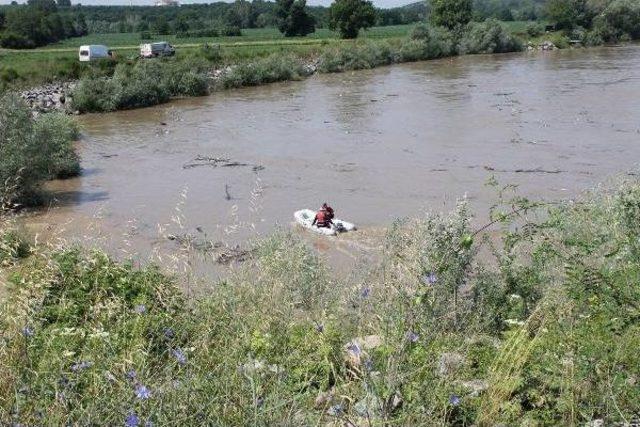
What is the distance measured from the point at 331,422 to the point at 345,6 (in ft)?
242

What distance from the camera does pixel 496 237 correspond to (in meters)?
14.2

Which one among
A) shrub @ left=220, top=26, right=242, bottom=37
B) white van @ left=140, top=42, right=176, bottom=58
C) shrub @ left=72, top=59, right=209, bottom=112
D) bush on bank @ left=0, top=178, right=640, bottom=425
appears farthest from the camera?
shrub @ left=220, top=26, right=242, bottom=37

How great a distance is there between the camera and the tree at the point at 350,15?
74562mm

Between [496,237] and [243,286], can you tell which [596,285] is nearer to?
[243,286]

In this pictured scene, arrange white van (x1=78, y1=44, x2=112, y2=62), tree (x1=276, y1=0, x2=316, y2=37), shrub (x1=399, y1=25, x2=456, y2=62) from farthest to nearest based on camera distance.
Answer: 1. tree (x1=276, y1=0, x2=316, y2=37)
2. shrub (x1=399, y1=25, x2=456, y2=62)
3. white van (x1=78, y1=44, x2=112, y2=62)

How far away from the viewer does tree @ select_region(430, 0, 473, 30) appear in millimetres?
67688

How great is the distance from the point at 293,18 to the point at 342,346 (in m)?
85.3

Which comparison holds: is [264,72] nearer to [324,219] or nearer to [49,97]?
[49,97]

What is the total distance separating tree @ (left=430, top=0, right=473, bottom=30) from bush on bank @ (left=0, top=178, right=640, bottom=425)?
63581 mm

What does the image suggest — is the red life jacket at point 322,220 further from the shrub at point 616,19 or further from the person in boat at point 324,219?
the shrub at point 616,19

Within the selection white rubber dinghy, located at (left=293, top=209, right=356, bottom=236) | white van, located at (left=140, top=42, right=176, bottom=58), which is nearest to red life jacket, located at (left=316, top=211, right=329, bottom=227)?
white rubber dinghy, located at (left=293, top=209, right=356, bottom=236)

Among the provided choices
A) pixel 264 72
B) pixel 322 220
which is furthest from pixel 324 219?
pixel 264 72

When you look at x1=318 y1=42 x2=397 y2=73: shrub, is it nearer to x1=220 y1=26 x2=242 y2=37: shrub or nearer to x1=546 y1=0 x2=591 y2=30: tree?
x1=546 y1=0 x2=591 y2=30: tree

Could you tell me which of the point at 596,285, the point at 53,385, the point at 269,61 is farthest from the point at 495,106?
the point at 53,385
